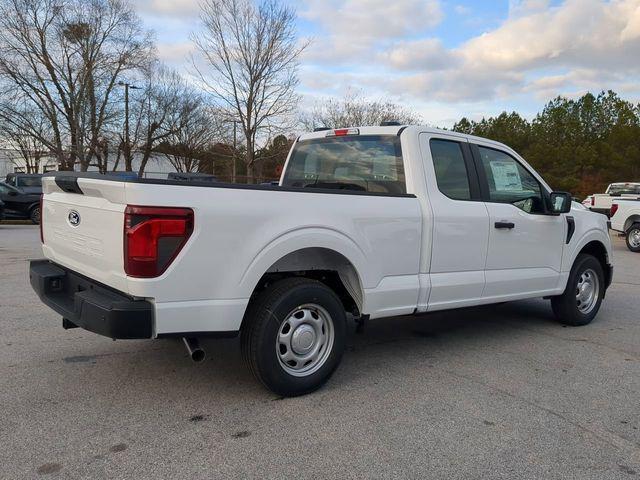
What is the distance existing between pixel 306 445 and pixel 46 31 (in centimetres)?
3295

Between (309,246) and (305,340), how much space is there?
0.66 metres

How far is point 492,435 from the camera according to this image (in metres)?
3.27

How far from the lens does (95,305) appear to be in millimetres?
3176

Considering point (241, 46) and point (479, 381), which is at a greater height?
point (241, 46)

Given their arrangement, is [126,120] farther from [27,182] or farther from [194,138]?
[27,182]

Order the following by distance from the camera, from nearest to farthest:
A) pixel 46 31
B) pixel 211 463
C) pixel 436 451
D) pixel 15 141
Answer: pixel 211 463 < pixel 436 451 < pixel 46 31 < pixel 15 141

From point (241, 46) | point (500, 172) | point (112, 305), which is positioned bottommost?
point (112, 305)

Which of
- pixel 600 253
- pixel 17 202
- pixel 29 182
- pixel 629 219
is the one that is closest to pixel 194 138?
pixel 29 182

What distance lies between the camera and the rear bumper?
3066 mm

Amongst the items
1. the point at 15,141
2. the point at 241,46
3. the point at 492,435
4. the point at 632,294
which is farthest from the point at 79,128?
the point at 492,435

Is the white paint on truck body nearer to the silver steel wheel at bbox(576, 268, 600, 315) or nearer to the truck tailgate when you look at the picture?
the truck tailgate

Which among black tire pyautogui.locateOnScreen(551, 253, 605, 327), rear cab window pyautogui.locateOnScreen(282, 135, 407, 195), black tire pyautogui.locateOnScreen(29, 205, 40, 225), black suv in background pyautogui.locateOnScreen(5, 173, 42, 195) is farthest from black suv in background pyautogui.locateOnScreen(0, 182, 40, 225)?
black tire pyautogui.locateOnScreen(551, 253, 605, 327)

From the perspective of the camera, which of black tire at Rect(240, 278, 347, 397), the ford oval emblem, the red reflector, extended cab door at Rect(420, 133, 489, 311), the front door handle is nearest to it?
black tire at Rect(240, 278, 347, 397)

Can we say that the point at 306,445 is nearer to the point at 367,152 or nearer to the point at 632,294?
the point at 367,152
